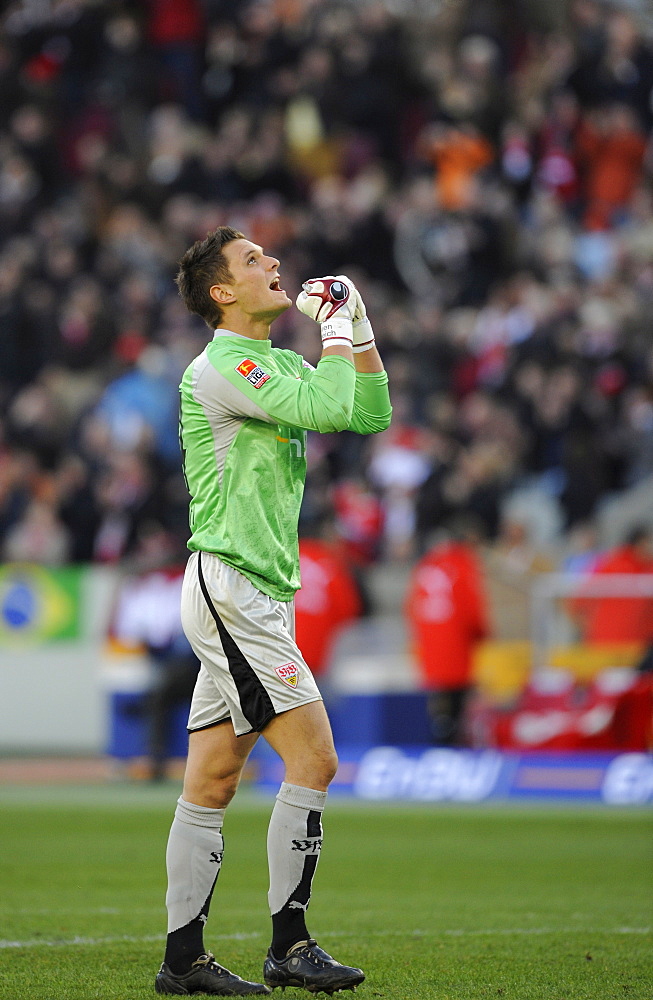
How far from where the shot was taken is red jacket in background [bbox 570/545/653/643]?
13953 millimetres

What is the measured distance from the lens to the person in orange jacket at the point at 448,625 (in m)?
14.4

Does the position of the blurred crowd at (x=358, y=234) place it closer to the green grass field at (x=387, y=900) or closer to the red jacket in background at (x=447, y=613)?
the red jacket in background at (x=447, y=613)

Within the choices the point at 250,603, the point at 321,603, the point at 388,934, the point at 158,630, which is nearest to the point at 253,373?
the point at 250,603

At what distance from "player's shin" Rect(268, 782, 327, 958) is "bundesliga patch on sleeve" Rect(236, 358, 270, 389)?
1.21 m

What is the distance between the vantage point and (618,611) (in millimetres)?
14031

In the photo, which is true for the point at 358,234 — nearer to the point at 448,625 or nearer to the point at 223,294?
the point at 448,625

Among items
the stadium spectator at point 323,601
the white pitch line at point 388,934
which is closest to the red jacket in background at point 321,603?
the stadium spectator at point 323,601

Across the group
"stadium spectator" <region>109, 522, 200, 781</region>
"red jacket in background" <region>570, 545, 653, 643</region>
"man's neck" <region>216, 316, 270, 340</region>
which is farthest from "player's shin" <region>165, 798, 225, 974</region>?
"stadium spectator" <region>109, 522, 200, 781</region>

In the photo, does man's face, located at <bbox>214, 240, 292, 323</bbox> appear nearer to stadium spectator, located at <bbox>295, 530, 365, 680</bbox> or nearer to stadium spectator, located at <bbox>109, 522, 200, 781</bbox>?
stadium spectator, located at <bbox>295, 530, 365, 680</bbox>

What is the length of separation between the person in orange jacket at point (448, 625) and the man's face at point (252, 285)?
30.0ft

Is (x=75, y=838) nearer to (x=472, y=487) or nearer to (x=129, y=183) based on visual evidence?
(x=472, y=487)

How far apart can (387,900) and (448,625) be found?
6789 mm

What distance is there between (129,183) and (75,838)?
40.9 feet

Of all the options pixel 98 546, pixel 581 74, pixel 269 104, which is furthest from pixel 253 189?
pixel 98 546
